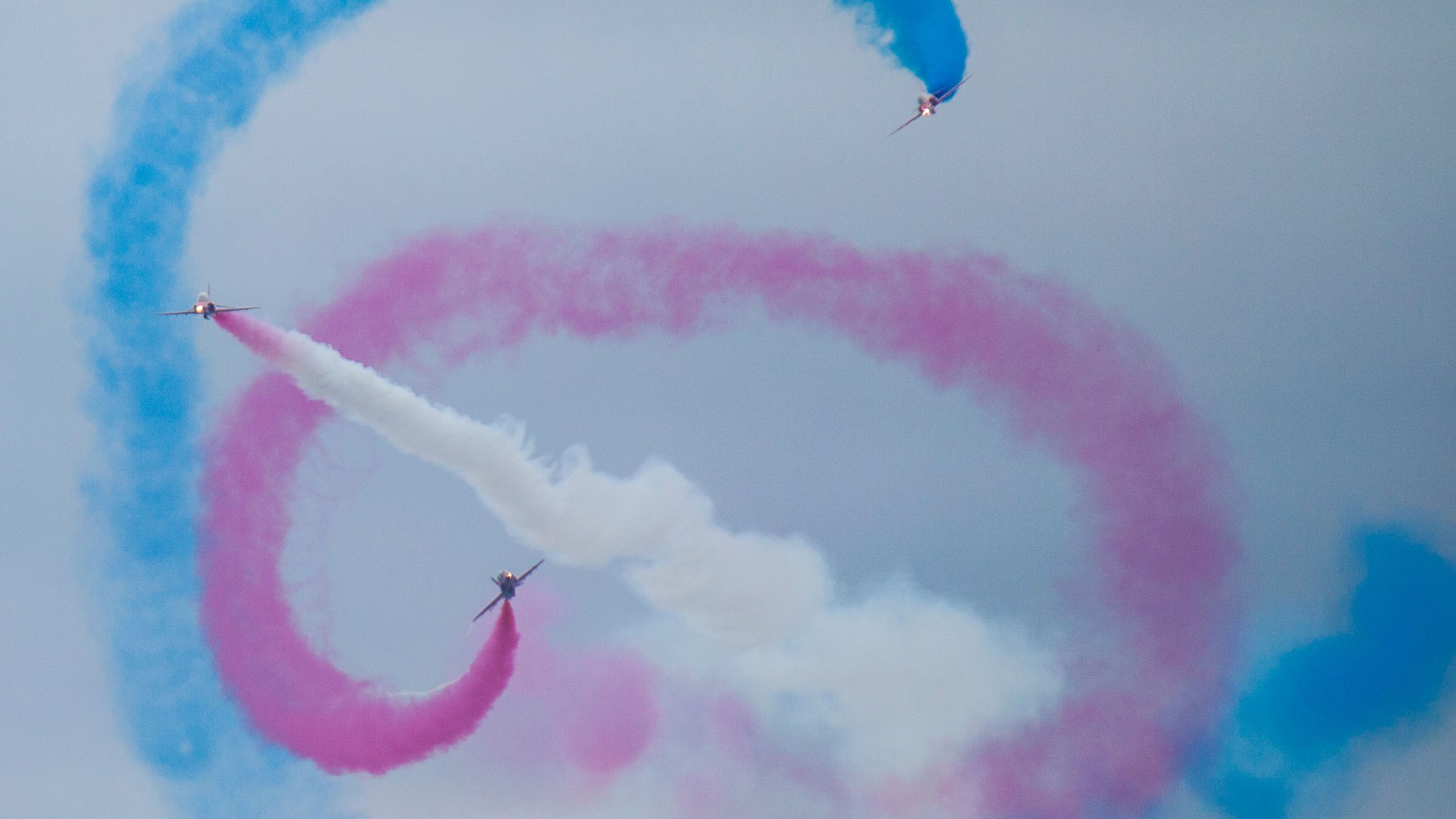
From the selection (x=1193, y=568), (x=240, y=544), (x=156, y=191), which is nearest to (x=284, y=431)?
(x=240, y=544)

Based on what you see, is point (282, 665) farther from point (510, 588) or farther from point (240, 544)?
point (510, 588)

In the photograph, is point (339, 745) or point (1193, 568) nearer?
point (339, 745)

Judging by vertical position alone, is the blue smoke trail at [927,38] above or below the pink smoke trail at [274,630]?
above

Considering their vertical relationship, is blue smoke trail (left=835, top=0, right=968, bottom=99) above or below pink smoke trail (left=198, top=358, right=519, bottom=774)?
above

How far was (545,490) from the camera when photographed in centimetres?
7425

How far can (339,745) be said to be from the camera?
248 ft

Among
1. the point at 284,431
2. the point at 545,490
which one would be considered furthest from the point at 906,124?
the point at 284,431

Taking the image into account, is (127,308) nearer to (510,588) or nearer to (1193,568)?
(510,588)

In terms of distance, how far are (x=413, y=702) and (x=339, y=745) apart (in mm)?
2409

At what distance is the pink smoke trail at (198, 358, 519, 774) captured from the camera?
7538 cm

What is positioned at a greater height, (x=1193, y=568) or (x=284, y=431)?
(x=1193, y=568)

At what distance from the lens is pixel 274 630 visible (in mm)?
76188

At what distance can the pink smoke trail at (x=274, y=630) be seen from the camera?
75.4m

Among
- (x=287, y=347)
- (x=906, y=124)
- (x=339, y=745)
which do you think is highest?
(x=906, y=124)
